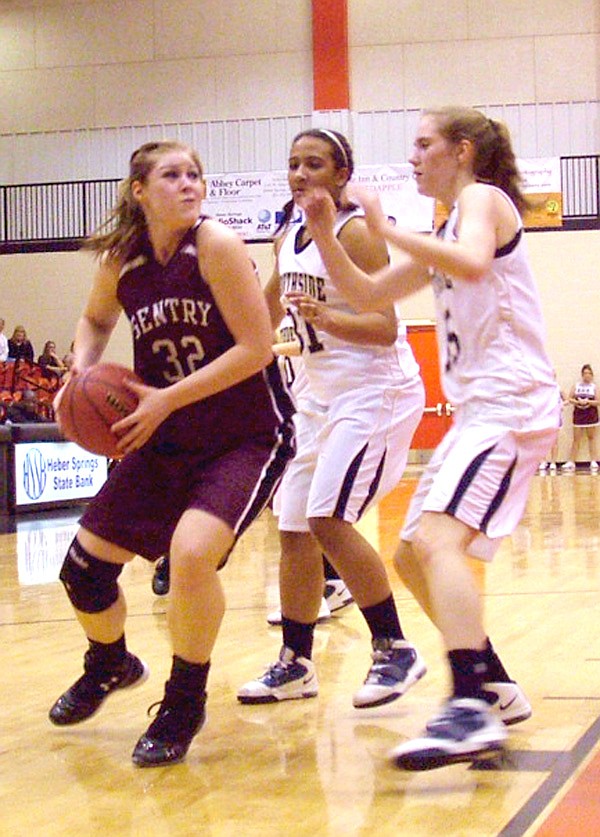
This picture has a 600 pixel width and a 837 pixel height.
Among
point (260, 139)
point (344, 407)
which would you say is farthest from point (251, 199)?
point (344, 407)

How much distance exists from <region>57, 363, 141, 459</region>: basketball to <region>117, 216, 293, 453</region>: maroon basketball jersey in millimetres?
124

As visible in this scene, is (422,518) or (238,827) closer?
(238,827)

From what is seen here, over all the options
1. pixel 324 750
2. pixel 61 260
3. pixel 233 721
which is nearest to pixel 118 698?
pixel 233 721

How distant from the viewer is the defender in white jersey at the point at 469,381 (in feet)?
10.1

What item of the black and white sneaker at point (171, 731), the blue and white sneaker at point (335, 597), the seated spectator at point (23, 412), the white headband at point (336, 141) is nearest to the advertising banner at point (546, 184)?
the seated spectator at point (23, 412)

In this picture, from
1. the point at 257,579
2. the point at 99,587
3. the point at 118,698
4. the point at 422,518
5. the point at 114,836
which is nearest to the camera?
the point at 114,836

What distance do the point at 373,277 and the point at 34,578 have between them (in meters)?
4.56

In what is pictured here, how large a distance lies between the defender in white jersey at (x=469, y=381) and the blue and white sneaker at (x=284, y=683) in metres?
0.60

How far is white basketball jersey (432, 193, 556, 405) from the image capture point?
10.8 feet

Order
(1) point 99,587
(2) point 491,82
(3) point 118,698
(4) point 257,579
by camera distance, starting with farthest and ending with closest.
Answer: (2) point 491,82 < (4) point 257,579 < (3) point 118,698 < (1) point 99,587

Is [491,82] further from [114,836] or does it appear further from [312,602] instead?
[114,836]

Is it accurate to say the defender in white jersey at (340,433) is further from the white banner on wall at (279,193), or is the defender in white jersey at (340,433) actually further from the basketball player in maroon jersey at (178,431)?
the white banner on wall at (279,193)

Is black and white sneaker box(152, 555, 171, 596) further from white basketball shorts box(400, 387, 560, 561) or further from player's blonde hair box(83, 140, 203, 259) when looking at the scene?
white basketball shorts box(400, 387, 560, 561)

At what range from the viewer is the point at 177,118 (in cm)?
2169
